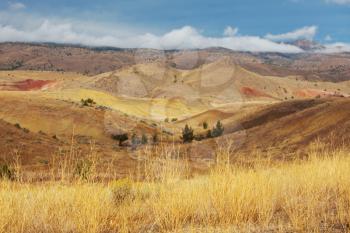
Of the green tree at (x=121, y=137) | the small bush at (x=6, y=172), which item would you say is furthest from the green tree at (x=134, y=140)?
the small bush at (x=6, y=172)

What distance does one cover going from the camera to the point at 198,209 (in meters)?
5.84

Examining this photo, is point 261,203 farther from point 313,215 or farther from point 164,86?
point 164,86

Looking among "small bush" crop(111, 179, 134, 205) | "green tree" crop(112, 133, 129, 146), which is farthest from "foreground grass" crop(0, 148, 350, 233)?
"green tree" crop(112, 133, 129, 146)

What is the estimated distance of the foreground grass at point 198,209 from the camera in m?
5.15

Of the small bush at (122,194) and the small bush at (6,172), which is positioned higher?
the small bush at (122,194)

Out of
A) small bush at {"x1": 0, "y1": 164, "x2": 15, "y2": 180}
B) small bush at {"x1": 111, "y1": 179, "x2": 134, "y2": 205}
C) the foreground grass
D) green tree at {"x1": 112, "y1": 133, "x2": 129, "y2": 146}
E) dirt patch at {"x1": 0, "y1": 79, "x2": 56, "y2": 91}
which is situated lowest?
green tree at {"x1": 112, "y1": 133, "x2": 129, "y2": 146}

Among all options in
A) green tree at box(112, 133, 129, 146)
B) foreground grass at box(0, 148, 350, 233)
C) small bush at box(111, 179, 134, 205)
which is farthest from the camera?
green tree at box(112, 133, 129, 146)

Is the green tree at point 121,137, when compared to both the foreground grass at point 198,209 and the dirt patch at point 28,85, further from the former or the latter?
the dirt patch at point 28,85

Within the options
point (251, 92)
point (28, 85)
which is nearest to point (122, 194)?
point (251, 92)

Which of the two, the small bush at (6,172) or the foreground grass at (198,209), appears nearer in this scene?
the foreground grass at (198,209)

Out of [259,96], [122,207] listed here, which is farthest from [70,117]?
[259,96]

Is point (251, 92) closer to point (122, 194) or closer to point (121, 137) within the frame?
point (121, 137)

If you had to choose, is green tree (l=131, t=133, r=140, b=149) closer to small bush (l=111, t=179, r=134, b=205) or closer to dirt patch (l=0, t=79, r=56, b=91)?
small bush (l=111, t=179, r=134, b=205)

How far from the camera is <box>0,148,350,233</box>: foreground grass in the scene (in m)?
5.15
